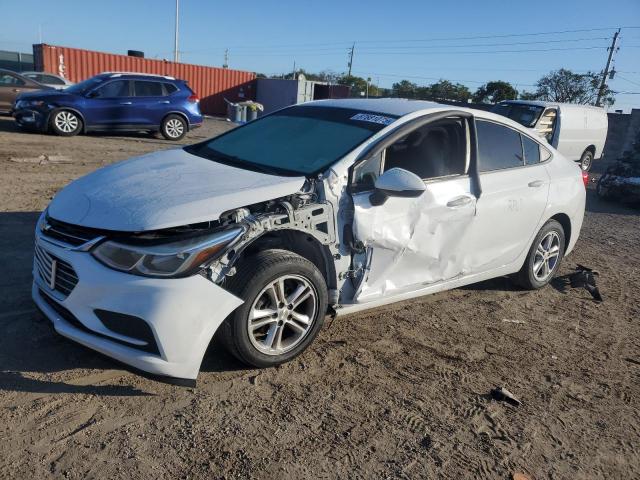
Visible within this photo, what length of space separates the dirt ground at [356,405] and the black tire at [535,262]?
554 mm

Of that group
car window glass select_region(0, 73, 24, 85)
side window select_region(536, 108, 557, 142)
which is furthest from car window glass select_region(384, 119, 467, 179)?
car window glass select_region(0, 73, 24, 85)

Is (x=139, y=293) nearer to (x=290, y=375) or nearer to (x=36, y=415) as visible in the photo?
(x=36, y=415)

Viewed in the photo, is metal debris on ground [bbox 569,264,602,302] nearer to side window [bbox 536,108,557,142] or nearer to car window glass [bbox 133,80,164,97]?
side window [bbox 536,108,557,142]

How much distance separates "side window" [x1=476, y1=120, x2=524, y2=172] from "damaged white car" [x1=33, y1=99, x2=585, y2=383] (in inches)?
0.6

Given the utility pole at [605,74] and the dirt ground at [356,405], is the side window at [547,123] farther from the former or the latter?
the utility pole at [605,74]

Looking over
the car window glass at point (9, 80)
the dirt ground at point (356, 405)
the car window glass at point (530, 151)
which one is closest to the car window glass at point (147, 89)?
the car window glass at point (9, 80)

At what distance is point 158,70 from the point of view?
26.4 m

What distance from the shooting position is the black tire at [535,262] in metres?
4.91

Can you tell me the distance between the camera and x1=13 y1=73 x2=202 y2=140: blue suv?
41.3 ft

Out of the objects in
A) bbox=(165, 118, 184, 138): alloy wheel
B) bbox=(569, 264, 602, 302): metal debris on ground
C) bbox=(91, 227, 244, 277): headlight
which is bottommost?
bbox=(569, 264, 602, 302): metal debris on ground

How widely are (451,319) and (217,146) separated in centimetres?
237

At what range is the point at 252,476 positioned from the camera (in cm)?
243

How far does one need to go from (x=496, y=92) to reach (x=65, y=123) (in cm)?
3703

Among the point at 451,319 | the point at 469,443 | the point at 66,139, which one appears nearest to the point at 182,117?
the point at 66,139
